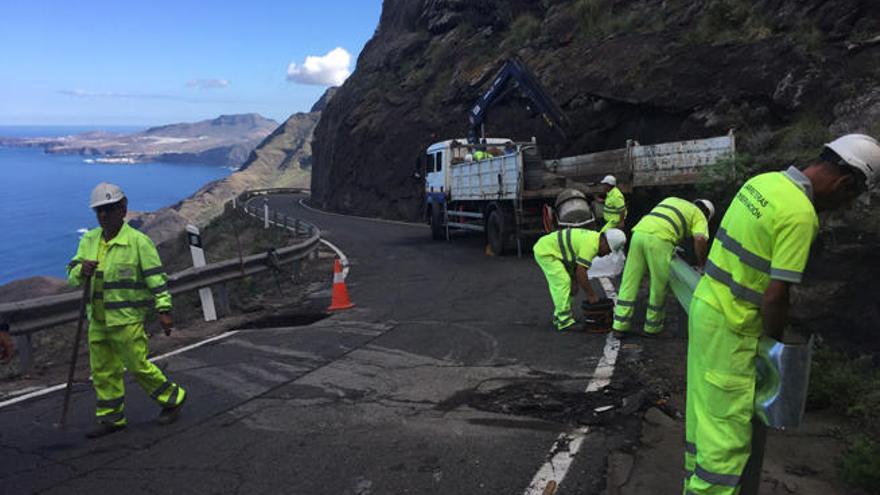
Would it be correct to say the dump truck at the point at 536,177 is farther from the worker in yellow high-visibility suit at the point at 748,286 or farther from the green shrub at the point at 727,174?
the worker in yellow high-visibility suit at the point at 748,286

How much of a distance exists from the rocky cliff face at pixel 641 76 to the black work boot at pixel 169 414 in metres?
10.2

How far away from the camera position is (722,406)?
2.81 m

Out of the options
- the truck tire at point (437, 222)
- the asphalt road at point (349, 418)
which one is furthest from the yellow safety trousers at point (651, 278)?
the truck tire at point (437, 222)

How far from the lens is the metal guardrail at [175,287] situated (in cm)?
711

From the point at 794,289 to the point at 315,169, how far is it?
46.2m

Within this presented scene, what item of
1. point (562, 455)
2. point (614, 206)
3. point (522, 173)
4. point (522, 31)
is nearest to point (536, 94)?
point (522, 173)

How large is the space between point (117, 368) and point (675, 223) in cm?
534

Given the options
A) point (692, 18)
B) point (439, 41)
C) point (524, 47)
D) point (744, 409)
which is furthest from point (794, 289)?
point (439, 41)

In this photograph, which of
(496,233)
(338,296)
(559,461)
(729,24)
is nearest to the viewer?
(559,461)

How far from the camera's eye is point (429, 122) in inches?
1238

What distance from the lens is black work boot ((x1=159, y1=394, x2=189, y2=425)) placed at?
509cm

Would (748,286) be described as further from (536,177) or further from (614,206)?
(536,177)

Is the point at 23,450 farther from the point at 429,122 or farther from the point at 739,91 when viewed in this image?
the point at 429,122

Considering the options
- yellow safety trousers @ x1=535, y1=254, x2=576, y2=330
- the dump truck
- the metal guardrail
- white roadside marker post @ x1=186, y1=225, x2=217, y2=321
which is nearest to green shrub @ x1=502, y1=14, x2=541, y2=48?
the dump truck
